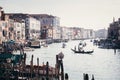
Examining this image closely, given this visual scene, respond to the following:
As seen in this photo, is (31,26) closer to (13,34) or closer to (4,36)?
(13,34)

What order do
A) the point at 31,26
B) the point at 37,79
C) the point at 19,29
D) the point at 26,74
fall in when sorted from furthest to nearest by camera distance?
the point at 31,26 < the point at 19,29 < the point at 26,74 < the point at 37,79

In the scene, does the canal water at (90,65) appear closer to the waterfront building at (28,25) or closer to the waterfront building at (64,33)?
the waterfront building at (28,25)

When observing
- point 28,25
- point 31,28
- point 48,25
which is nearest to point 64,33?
point 48,25

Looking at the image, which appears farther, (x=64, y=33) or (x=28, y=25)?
(x=64, y=33)

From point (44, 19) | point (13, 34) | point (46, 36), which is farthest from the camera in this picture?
point (44, 19)

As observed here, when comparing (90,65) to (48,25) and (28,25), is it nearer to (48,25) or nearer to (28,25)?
(28,25)

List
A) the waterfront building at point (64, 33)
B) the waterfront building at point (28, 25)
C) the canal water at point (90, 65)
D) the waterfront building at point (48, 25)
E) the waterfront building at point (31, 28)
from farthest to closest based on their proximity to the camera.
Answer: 1. the waterfront building at point (64, 33)
2. the waterfront building at point (48, 25)
3. the waterfront building at point (31, 28)
4. the waterfront building at point (28, 25)
5. the canal water at point (90, 65)

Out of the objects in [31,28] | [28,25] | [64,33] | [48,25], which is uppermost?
[48,25]

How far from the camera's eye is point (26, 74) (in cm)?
2200

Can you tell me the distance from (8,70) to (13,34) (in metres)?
43.6

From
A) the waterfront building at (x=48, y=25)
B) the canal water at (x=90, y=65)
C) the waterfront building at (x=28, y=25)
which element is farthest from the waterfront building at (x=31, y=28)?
the canal water at (x=90, y=65)

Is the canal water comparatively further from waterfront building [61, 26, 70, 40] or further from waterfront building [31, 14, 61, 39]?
waterfront building [61, 26, 70, 40]

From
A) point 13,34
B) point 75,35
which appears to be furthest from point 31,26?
point 75,35

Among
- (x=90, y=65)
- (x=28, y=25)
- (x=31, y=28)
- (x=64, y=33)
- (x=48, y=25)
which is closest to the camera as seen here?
(x=90, y=65)
